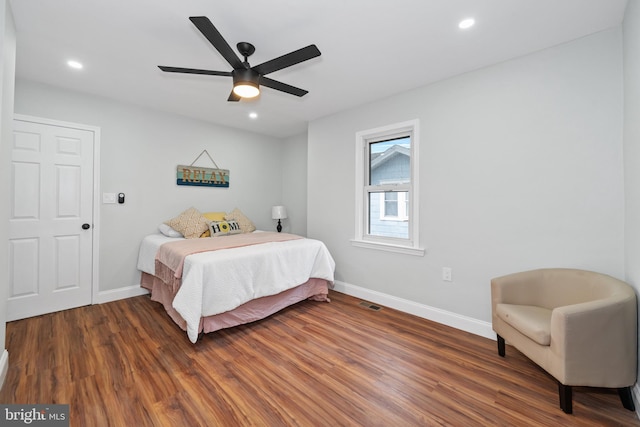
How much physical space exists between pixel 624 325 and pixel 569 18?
1994mm

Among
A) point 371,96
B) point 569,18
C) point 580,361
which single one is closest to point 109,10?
point 371,96

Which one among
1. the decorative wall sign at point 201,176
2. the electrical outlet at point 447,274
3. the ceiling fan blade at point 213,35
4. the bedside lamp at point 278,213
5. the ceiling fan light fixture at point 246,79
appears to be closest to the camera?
the ceiling fan blade at point 213,35

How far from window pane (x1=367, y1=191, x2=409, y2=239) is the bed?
29.0 inches

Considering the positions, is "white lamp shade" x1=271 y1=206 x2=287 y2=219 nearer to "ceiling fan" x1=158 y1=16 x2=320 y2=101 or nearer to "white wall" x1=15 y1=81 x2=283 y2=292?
"white wall" x1=15 y1=81 x2=283 y2=292

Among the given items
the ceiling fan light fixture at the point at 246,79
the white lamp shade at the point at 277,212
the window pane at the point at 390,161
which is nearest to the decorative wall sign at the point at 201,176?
the white lamp shade at the point at 277,212

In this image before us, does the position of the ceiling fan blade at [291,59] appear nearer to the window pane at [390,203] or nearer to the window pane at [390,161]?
the window pane at [390,161]

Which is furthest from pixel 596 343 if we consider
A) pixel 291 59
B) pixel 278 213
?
pixel 278 213

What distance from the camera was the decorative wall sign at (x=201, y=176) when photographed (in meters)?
3.90

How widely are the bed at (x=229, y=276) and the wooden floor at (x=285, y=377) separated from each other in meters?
0.20

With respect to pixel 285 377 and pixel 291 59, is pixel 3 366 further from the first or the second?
pixel 291 59

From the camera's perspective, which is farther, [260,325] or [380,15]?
[260,325]

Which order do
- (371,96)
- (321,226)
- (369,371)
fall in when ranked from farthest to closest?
(321,226), (371,96), (369,371)

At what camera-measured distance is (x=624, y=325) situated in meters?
1.55

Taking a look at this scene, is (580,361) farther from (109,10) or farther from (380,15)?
(109,10)
